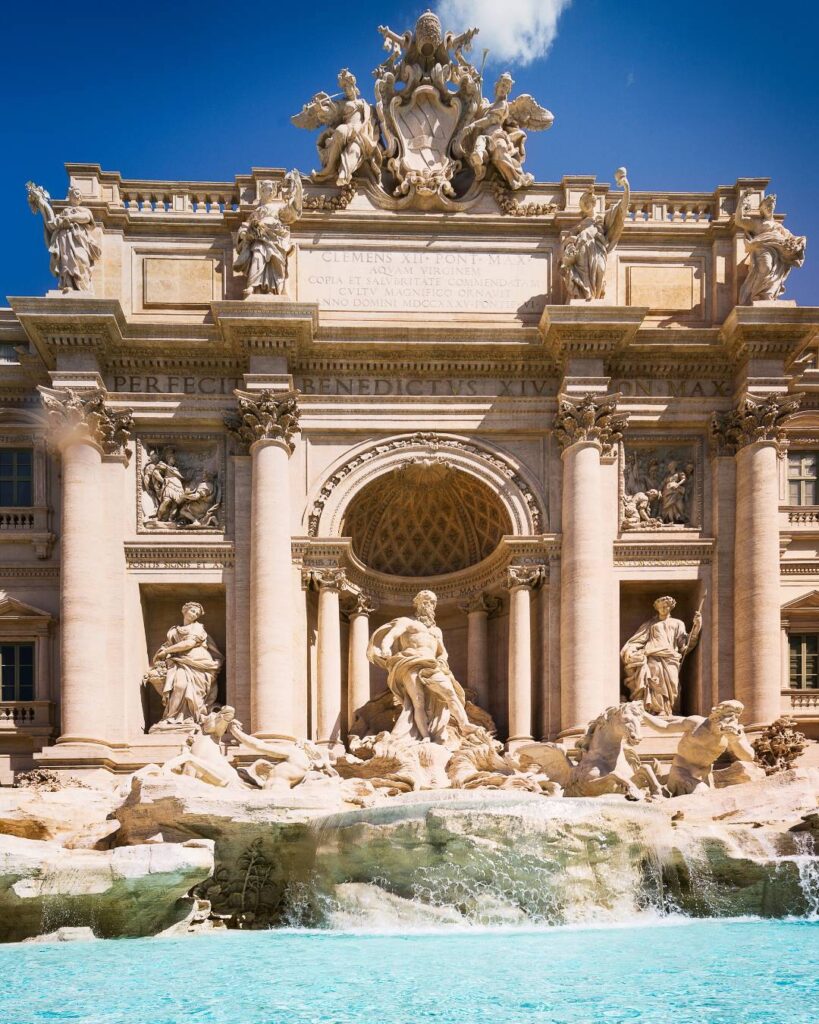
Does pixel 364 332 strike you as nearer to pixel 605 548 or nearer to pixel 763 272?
pixel 605 548

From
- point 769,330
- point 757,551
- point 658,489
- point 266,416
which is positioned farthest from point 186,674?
point 769,330

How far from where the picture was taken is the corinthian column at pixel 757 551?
969 inches

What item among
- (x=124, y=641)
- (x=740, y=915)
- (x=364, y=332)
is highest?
(x=364, y=332)

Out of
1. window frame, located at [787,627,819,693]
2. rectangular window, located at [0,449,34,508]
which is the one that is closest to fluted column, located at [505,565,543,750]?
window frame, located at [787,627,819,693]

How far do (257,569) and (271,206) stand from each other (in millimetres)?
7493

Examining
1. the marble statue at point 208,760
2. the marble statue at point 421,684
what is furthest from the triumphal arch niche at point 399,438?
the marble statue at point 208,760

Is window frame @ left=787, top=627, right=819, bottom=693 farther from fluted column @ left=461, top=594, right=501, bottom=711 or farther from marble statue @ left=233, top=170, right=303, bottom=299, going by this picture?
marble statue @ left=233, top=170, right=303, bottom=299

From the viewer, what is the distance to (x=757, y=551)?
25.1 metres

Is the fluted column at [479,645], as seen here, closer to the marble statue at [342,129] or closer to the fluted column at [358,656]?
the fluted column at [358,656]

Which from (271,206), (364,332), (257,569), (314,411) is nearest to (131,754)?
(257,569)

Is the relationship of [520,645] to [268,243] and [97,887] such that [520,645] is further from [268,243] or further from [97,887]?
[97,887]

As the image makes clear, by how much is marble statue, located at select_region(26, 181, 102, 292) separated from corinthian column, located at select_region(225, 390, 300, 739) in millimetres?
4004

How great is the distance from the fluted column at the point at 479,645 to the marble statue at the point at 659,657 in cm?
297

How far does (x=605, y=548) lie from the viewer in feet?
83.8
